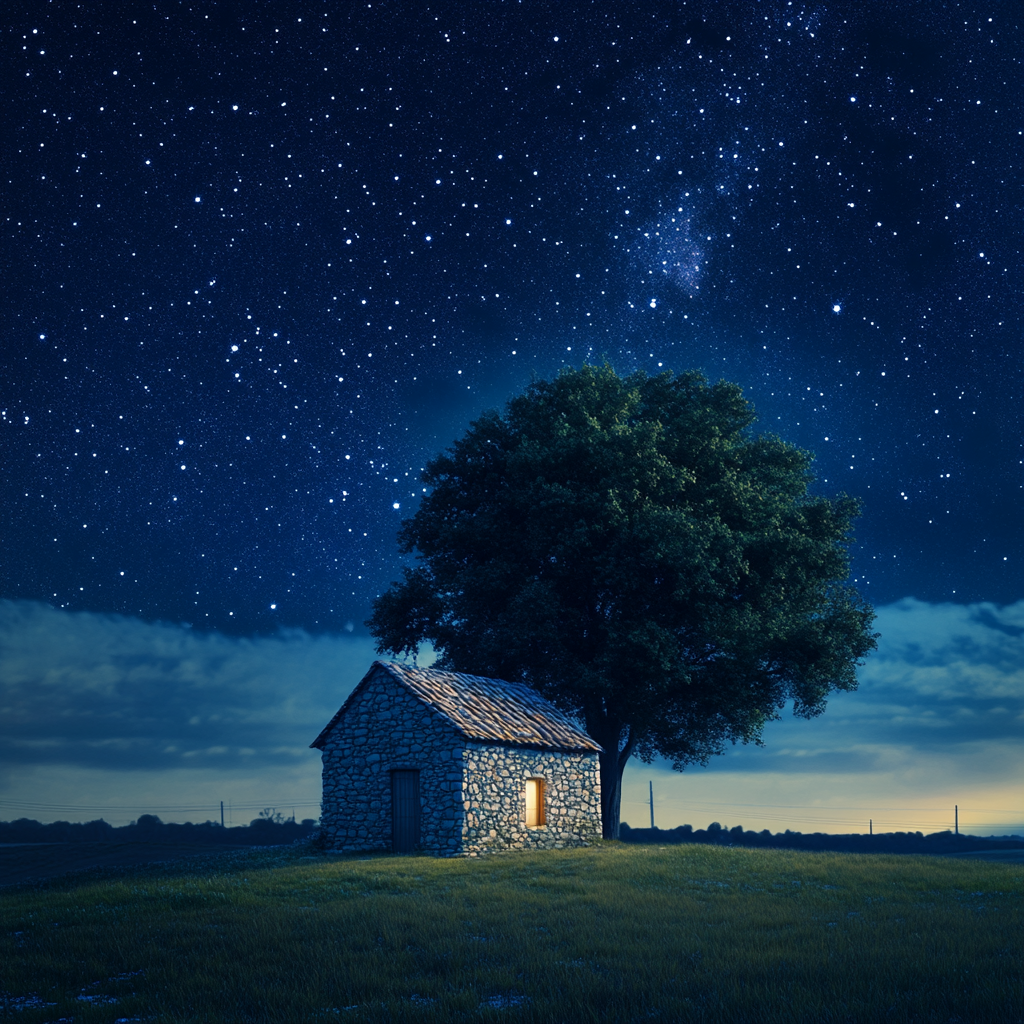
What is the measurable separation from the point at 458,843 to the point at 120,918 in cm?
1360

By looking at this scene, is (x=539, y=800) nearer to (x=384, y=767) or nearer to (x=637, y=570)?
(x=384, y=767)

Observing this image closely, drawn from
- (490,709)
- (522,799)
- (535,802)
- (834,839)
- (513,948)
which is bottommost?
(834,839)

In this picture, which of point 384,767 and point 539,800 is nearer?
point 384,767

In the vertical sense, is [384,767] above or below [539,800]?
above

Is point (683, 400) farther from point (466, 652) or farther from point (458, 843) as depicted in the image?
point (458, 843)

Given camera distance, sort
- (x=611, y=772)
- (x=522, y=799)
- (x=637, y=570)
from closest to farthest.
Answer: (x=522, y=799) → (x=637, y=570) → (x=611, y=772)

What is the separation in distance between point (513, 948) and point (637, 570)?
2313cm

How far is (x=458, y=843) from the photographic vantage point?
1094 inches

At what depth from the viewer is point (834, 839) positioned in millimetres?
64750

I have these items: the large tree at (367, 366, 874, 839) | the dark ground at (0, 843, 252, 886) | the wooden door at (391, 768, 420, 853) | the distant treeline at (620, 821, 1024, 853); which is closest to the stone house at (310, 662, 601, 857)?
the wooden door at (391, 768, 420, 853)

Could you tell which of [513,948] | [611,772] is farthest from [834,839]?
[513,948]

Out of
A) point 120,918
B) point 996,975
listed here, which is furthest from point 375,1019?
point 120,918

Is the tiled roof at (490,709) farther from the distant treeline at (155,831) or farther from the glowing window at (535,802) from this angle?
the distant treeline at (155,831)

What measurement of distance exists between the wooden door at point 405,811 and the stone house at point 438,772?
0.03 metres
